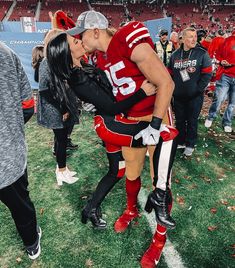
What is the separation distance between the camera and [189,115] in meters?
4.92

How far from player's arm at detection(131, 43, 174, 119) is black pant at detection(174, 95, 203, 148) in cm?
289

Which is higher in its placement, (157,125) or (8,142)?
(157,125)

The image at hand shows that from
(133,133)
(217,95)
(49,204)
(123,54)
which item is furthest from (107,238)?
(217,95)

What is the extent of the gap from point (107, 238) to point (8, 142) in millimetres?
1603

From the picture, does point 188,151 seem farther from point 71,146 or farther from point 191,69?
point 71,146

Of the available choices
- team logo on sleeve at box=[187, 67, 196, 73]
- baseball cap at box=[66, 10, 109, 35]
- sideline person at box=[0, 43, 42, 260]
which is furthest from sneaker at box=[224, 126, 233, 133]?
sideline person at box=[0, 43, 42, 260]

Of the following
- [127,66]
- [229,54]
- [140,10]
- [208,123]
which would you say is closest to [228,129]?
[208,123]

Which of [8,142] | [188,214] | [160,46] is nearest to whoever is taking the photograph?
[8,142]

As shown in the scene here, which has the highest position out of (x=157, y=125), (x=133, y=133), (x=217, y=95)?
(x=157, y=125)

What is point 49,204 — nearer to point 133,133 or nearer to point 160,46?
point 133,133

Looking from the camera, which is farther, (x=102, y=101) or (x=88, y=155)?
(x=88, y=155)

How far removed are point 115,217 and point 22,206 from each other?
4.29ft

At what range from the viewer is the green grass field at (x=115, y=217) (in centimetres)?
275

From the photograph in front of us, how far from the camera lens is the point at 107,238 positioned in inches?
118
